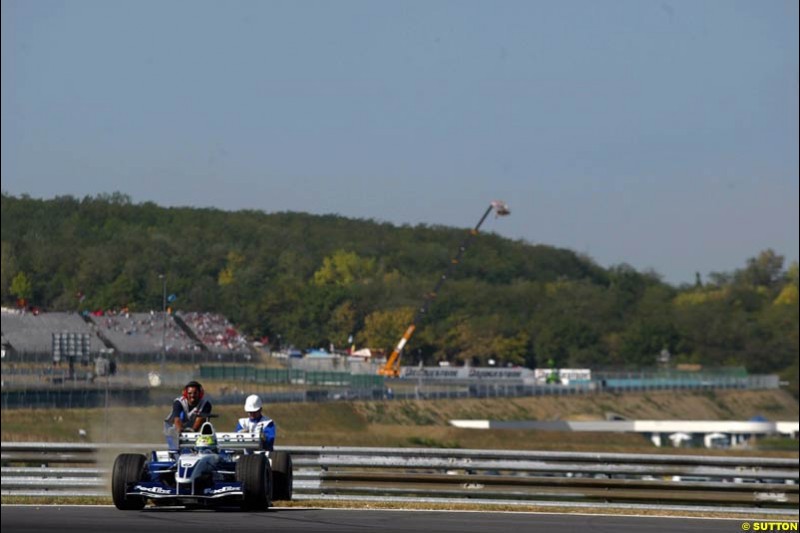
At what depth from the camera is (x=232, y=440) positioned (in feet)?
57.4

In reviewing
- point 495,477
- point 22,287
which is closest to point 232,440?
point 495,477

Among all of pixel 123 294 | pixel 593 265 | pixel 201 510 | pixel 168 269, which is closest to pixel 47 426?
pixel 123 294

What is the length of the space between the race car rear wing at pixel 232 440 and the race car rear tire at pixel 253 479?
1.44 feet

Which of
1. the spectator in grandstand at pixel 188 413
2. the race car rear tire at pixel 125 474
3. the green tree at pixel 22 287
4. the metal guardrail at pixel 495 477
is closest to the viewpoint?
the race car rear tire at pixel 125 474

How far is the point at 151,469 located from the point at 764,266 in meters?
187

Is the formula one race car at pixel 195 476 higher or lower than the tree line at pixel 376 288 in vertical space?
lower

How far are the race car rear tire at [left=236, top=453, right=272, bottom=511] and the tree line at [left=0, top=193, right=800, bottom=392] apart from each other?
109ft

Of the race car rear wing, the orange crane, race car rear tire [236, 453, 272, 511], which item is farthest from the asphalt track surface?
the orange crane

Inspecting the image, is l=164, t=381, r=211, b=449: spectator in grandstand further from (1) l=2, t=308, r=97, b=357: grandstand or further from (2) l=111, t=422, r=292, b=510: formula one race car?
(1) l=2, t=308, r=97, b=357: grandstand

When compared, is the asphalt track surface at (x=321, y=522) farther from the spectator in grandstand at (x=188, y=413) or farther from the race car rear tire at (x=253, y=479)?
the spectator in grandstand at (x=188, y=413)

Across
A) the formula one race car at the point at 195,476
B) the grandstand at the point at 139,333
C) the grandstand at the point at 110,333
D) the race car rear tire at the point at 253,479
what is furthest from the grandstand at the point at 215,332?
the race car rear tire at the point at 253,479

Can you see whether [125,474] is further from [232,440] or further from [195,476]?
[232,440]

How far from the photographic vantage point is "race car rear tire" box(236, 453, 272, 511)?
1688cm

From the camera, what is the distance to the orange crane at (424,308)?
96812mm
